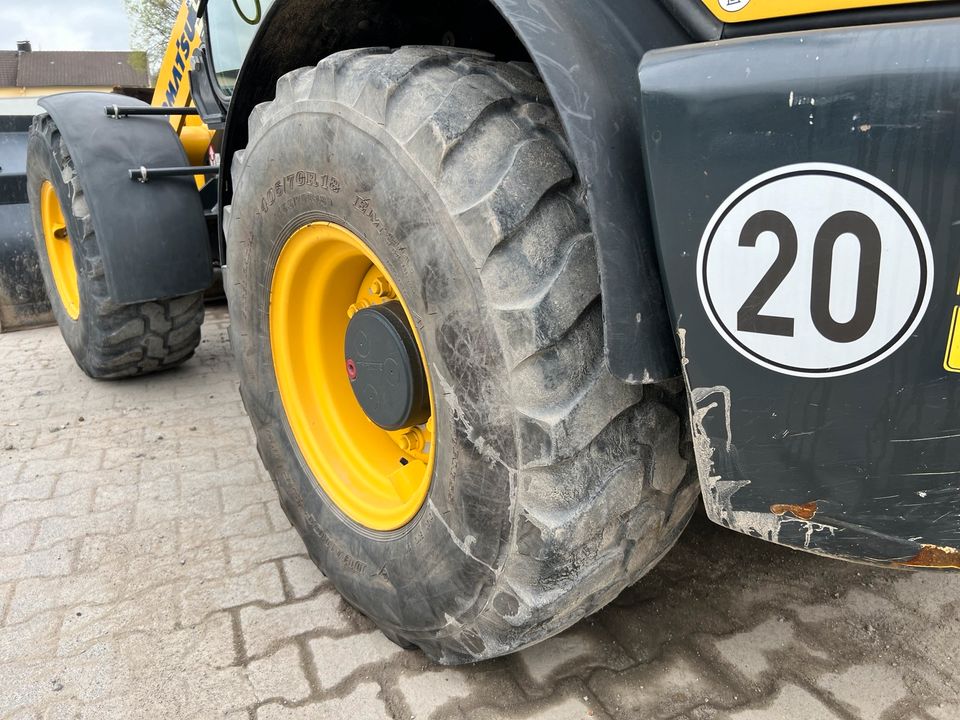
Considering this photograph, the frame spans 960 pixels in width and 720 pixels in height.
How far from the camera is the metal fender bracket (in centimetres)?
83

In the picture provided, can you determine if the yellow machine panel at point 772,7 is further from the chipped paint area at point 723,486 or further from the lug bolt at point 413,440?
the lug bolt at point 413,440

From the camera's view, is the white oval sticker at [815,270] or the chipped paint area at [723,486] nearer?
the white oval sticker at [815,270]

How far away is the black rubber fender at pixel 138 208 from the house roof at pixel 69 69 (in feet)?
121

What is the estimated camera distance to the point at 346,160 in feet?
4.65

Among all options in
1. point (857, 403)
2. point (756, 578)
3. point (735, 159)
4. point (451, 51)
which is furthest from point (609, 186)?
point (756, 578)

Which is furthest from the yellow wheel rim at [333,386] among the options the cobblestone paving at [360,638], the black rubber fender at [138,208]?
the black rubber fender at [138,208]

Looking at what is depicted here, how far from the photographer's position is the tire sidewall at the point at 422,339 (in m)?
1.24

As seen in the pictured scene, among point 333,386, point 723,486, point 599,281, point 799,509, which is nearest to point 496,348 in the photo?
point 599,281

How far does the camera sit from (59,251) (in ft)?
13.7

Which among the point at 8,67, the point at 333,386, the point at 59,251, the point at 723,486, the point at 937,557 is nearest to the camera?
the point at 937,557

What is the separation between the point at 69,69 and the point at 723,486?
45.5 m

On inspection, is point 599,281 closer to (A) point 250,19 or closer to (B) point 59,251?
(A) point 250,19

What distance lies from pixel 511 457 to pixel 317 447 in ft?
2.90

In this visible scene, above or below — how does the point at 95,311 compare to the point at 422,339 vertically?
below
